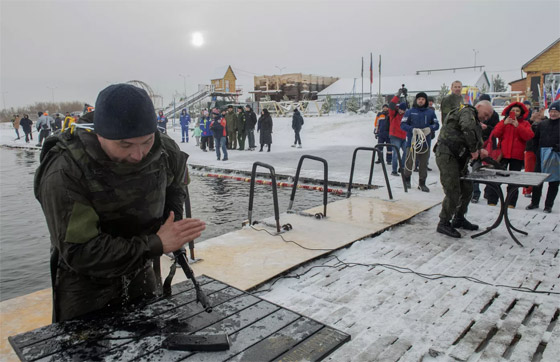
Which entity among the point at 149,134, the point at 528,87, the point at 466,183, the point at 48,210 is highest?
the point at 528,87

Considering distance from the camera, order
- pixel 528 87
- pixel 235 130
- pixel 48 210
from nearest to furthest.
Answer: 1. pixel 48 210
2. pixel 235 130
3. pixel 528 87

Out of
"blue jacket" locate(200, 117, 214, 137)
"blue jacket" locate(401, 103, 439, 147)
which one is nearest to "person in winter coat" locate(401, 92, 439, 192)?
"blue jacket" locate(401, 103, 439, 147)

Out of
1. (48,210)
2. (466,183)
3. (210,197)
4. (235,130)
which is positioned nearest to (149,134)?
(48,210)

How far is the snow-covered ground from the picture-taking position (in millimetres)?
2680

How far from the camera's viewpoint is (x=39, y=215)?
7.32 m

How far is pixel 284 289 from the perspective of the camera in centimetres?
361

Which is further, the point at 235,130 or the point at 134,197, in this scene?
the point at 235,130

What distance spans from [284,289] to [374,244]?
1702 mm

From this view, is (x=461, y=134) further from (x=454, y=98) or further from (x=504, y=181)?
(x=454, y=98)

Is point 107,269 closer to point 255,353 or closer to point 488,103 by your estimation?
point 255,353

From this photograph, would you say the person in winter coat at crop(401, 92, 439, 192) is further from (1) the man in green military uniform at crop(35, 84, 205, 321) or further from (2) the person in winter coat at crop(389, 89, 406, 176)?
(1) the man in green military uniform at crop(35, 84, 205, 321)

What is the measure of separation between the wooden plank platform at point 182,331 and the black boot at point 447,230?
3931 millimetres

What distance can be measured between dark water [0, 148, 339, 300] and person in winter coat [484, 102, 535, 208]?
10.9ft

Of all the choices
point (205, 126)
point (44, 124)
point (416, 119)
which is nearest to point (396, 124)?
point (416, 119)
